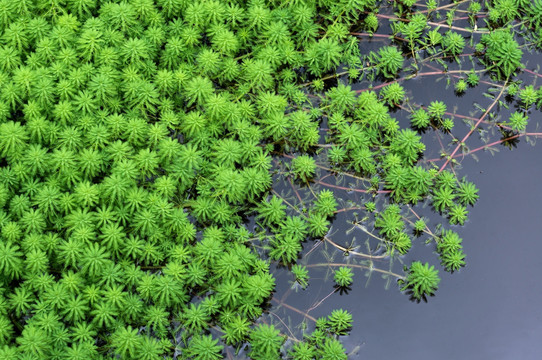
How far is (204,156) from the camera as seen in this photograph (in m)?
7.25

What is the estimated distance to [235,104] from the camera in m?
7.36

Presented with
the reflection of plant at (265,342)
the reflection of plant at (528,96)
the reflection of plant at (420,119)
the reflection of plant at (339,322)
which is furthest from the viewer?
the reflection of plant at (528,96)

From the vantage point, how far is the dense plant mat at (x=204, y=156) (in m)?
6.57

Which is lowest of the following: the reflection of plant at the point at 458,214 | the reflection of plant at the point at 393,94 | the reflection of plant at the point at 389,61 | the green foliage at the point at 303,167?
the reflection of plant at the point at 458,214

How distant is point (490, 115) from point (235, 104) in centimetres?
278

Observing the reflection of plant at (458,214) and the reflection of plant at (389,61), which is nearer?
the reflection of plant at (458,214)

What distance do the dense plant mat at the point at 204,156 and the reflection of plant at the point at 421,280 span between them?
2 centimetres

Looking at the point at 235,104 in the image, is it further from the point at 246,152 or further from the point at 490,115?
the point at 490,115

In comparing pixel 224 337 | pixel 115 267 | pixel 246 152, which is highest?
pixel 246 152

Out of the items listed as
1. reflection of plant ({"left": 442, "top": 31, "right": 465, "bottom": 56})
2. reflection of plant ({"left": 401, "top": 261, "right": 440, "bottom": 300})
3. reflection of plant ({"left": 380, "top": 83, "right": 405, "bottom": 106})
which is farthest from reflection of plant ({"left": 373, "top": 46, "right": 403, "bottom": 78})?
reflection of plant ({"left": 401, "top": 261, "right": 440, "bottom": 300})

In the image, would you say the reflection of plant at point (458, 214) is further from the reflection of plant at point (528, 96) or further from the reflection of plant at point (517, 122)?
the reflection of plant at point (528, 96)

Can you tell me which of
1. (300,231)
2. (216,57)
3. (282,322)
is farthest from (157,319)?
(216,57)

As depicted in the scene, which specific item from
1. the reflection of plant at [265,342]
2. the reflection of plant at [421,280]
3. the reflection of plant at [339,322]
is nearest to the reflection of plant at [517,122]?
the reflection of plant at [421,280]

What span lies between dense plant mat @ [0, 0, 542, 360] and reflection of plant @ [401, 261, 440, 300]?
0.02m
